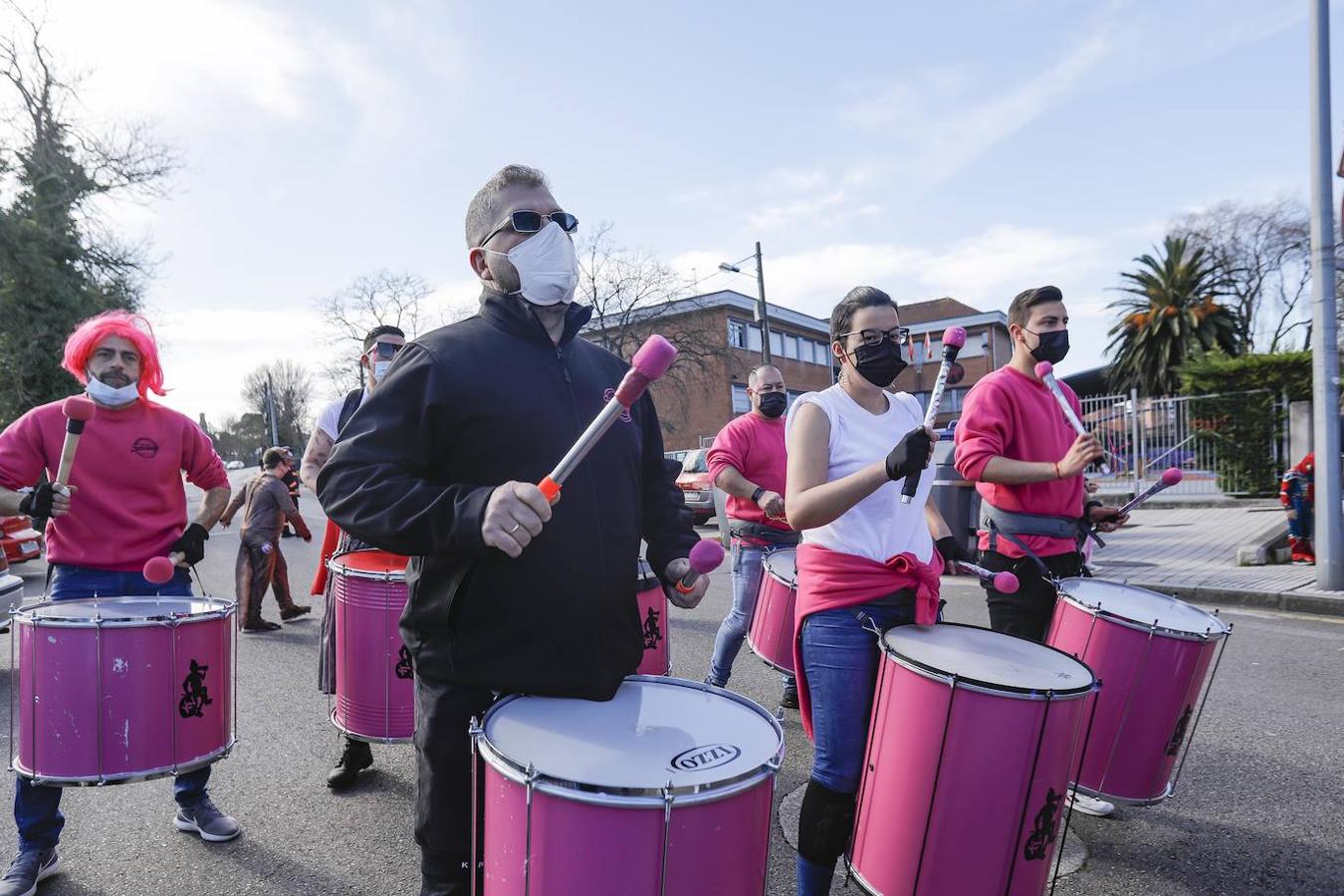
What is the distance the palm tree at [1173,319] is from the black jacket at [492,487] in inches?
1513

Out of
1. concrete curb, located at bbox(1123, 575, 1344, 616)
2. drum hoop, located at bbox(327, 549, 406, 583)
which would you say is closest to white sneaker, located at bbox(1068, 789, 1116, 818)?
drum hoop, located at bbox(327, 549, 406, 583)

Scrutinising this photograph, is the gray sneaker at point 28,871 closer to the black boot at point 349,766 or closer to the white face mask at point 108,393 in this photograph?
the black boot at point 349,766

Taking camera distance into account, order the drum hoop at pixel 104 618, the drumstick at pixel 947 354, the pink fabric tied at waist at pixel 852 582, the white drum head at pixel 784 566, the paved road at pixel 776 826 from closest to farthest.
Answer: the drumstick at pixel 947 354, the pink fabric tied at waist at pixel 852 582, the drum hoop at pixel 104 618, the paved road at pixel 776 826, the white drum head at pixel 784 566

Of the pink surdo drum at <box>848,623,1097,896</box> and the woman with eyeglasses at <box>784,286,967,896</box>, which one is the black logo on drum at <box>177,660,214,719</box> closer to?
the woman with eyeglasses at <box>784,286,967,896</box>

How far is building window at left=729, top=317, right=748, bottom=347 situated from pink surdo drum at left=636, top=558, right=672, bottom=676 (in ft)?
118

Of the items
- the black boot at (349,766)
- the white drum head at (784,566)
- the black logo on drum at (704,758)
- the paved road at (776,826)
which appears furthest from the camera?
the white drum head at (784,566)

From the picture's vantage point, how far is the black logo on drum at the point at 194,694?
303 centimetres

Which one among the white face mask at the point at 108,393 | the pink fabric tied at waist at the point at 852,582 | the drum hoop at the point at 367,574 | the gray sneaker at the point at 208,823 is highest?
the white face mask at the point at 108,393

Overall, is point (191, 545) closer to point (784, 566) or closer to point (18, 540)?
point (784, 566)

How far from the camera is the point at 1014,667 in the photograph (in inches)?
90.6

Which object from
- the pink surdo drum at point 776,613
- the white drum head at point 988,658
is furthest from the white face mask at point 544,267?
the pink surdo drum at point 776,613

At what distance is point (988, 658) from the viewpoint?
92.4 inches

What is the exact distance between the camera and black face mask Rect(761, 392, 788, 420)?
532cm

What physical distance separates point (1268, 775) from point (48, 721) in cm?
492
